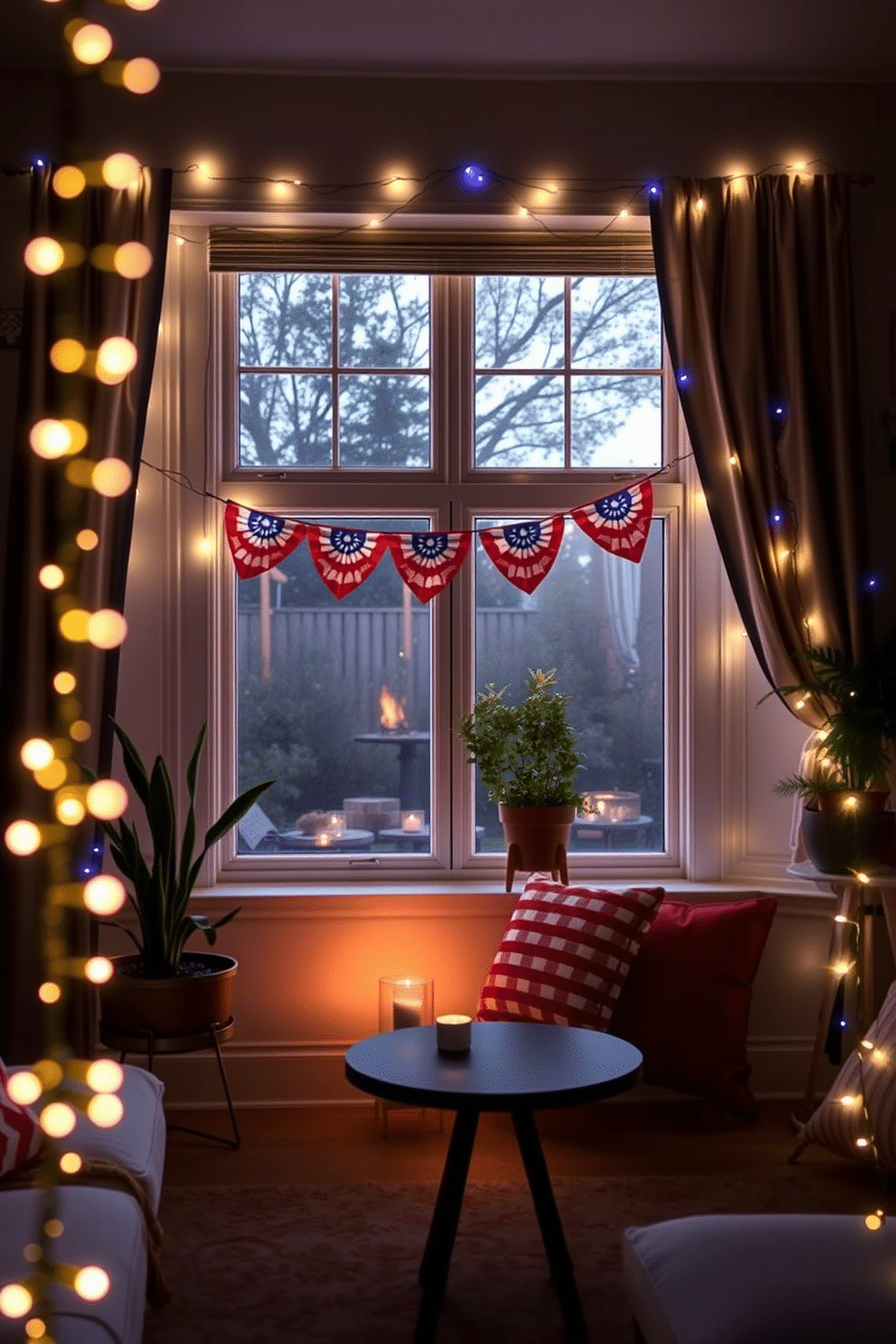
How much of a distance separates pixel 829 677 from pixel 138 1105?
86.3 inches

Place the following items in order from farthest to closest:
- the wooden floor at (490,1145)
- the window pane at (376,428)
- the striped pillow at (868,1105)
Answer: the window pane at (376,428) < the wooden floor at (490,1145) < the striped pillow at (868,1105)

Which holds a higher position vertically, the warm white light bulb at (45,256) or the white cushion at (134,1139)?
the warm white light bulb at (45,256)

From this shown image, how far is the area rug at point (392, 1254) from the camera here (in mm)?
2443

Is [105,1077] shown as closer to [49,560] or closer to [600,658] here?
[49,560]

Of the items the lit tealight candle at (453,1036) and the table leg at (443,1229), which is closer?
the table leg at (443,1229)

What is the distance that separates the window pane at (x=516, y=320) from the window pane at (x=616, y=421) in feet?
0.61

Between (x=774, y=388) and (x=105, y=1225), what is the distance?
2999 mm

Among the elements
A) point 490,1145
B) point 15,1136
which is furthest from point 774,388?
point 15,1136

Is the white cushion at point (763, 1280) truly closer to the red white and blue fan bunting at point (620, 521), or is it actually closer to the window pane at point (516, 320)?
the red white and blue fan bunting at point (620, 521)

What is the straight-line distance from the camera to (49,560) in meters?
3.74

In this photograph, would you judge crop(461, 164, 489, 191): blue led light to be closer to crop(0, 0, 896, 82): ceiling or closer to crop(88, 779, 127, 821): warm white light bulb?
crop(0, 0, 896, 82): ceiling

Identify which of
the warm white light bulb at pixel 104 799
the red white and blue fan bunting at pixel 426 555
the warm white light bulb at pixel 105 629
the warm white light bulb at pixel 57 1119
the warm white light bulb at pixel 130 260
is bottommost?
the warm white light bulb at pixel 57 1119

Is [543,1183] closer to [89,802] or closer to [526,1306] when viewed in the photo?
[526,1306]

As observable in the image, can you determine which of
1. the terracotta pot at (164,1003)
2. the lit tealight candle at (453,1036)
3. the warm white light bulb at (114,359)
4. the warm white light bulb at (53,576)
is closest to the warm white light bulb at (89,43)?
the warm white light bulb at (114,359)
